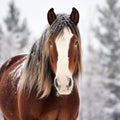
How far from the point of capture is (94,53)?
123 feet

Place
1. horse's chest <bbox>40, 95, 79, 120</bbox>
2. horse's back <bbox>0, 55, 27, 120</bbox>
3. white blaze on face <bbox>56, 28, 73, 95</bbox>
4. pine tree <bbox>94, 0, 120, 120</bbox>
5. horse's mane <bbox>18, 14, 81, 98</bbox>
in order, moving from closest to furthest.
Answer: white blaze on face <bbox>56, 28, 73, 95</bbox>, horse's mane <bbox>18, 14, 81, 98</bbox>, horse's chest <bbox>40, 95, 79, 120</bbox>, horse's back <bbox>0, 55, 27, 120</bbox>, pine tree <bbox>94, 0, 120, 120</bbox>

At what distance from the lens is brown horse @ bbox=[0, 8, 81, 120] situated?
14.3 ft

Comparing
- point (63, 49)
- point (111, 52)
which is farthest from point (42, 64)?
→ point (111, 52)

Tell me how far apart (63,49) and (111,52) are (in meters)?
27.4

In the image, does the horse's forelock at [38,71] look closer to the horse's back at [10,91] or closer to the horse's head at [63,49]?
the horse's head at [63,49]

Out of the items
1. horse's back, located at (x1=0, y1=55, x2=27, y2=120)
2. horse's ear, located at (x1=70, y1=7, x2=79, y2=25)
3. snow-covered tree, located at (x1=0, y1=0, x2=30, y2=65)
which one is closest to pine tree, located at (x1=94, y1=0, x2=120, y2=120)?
snow-covered tree, located at (x1=0, y1=0, x2=30, y2=65)

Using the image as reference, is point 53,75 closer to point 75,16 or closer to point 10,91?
point 75,16

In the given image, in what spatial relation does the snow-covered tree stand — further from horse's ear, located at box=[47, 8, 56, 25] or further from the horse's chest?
horse's ear, located at box=[47, 8, 56, 25]

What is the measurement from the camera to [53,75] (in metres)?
4.73

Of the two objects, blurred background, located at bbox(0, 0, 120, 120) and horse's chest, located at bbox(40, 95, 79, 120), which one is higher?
horse's chest, located at bbox(40, 95, 79, 120)

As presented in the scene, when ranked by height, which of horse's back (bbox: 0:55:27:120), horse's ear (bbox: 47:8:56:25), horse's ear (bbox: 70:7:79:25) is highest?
horse's ear (bbox: 47:8:56:25)

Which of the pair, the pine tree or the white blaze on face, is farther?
the pine tree

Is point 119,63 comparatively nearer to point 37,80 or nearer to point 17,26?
point 17,26

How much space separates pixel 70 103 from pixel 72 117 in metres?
0.16
